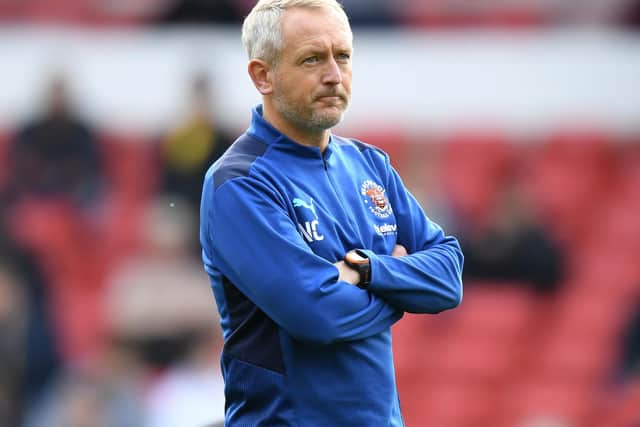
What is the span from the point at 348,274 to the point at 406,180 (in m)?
6.31

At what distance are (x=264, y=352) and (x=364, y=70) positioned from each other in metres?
7.77

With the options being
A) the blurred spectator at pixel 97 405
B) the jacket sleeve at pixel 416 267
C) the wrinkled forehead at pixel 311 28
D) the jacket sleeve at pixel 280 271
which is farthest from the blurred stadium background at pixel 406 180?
the wrinkled forehead at pixel 311 28

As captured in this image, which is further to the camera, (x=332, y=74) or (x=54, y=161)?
(x=54, y=161)

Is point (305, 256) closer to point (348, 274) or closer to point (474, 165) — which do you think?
point (348, 274)

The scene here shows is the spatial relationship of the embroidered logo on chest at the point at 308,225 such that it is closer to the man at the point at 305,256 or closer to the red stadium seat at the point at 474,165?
the man at the point at 305,256

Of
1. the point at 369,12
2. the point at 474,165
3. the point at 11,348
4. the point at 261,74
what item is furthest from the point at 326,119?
the point at 369,12

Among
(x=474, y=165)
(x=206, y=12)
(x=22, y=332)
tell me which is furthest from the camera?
(x=206, y=12)

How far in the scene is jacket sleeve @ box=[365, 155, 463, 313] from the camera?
11.0 feet

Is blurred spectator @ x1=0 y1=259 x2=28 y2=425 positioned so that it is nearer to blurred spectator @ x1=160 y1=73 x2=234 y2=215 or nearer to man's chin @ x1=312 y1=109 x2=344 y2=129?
blurred spectator @ x1=160 y1=73 x2=234 y2=215

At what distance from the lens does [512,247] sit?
28.9 feet

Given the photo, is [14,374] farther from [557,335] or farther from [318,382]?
[318,382]

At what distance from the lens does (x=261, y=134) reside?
346 centimetres

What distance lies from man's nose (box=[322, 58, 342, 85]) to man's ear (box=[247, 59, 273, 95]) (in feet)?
0.55

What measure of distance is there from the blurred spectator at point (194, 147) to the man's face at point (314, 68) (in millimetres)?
5416
